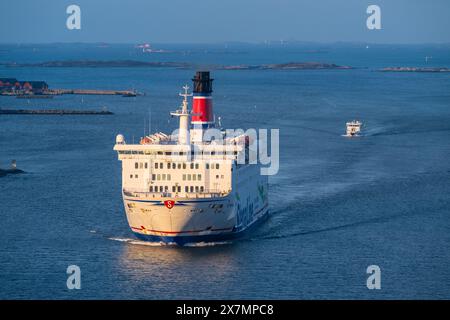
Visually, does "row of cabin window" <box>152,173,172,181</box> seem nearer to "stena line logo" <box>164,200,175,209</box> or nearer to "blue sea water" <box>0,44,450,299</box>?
"stena line logo" <box>164,200,175,209</box>

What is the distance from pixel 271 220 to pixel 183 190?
5696mm

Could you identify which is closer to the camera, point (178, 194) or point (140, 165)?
point (178, 194)

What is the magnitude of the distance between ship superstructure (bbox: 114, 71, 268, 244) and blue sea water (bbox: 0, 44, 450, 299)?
1.79 ft

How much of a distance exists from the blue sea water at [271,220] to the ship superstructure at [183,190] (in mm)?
545

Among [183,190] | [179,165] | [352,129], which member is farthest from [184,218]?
[352,129]

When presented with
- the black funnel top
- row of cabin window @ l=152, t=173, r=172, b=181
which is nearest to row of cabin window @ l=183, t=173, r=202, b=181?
row of cabin window @ l=152, t=173, r=172, b=181

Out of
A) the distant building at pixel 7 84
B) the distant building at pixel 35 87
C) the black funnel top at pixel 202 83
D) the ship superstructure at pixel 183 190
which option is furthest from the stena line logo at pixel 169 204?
the distant building at pixel 7 84

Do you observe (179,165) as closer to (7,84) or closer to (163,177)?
(163,177)

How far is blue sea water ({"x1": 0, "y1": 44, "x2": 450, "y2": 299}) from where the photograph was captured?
1155 inches

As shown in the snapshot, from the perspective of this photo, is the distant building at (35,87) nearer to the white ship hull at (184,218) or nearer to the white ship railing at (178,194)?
the white ship hull at (184,218)

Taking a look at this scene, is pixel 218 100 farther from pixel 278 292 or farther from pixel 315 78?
pixel 278 292

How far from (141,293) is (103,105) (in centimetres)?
5810

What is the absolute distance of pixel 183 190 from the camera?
3294cm

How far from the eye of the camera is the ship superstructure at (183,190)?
32281mm
